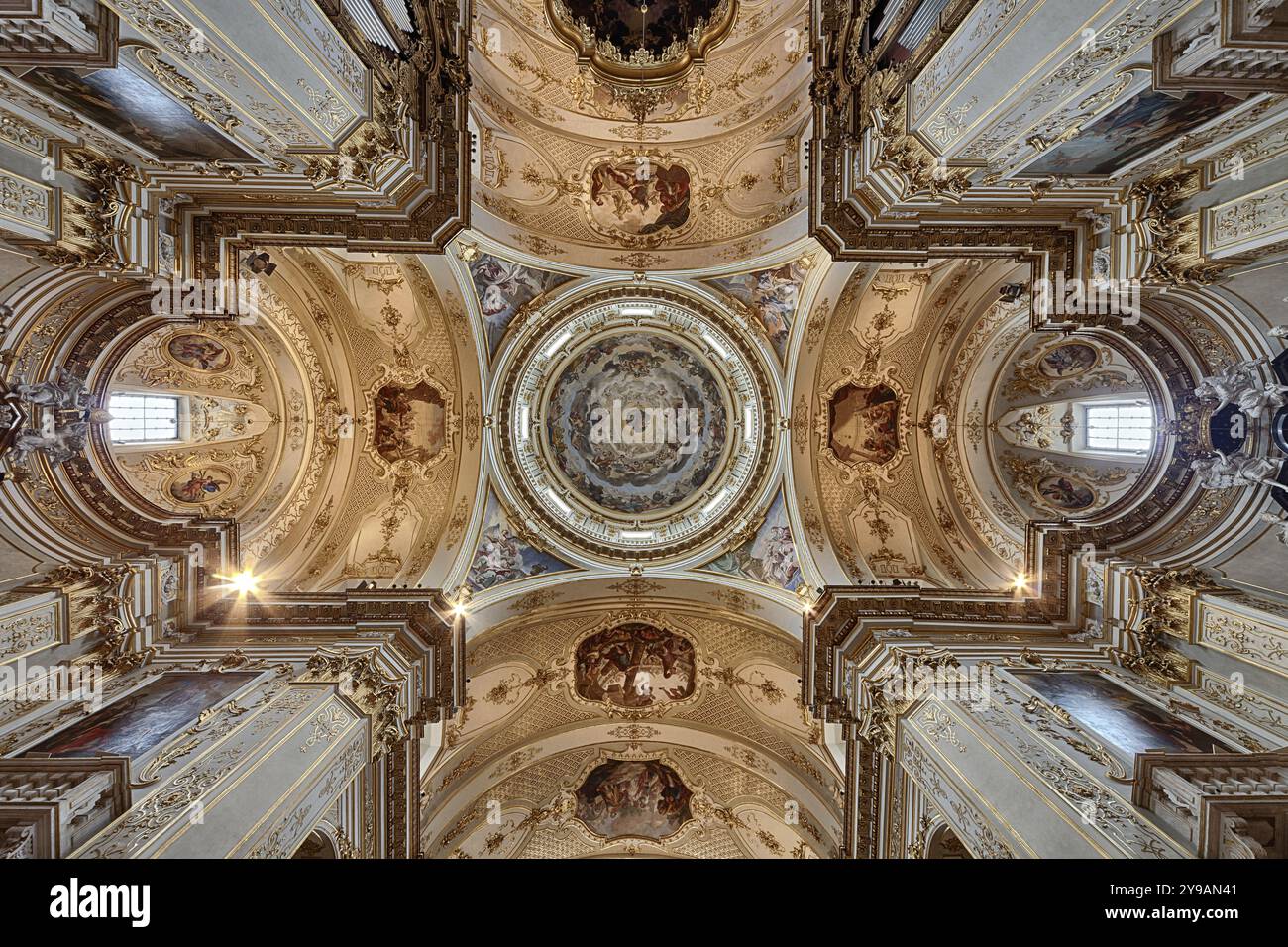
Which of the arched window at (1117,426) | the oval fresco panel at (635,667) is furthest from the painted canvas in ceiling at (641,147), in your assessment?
the oval fresco panel at (635,667)

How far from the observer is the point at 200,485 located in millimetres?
13695

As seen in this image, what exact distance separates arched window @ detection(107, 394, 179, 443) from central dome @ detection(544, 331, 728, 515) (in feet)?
31.2

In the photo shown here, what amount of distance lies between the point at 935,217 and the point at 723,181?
261 inches

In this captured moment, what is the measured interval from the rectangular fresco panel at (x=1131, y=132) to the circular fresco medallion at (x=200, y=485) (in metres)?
18.4

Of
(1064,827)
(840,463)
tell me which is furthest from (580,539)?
(1064,827)

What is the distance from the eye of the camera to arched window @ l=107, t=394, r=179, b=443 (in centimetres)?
1257

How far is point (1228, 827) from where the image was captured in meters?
5.51

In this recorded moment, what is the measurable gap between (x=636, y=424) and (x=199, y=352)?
11.6 m

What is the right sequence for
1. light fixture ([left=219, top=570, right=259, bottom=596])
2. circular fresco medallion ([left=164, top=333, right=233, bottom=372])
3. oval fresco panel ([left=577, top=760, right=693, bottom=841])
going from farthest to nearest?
oval fresco panel ([left=577, top=760, right=693, bottom=841])
circular fresco medallion ([left=164, top=333, right=233, bottom=372])
light fixture ([left=219, top=570, right=259, bottom=596])

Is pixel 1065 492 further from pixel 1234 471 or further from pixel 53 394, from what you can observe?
pixel 53 394

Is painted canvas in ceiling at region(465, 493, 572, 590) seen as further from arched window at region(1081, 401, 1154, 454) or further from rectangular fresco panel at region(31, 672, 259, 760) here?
arched window at region(1081, 401, 1154, 454)

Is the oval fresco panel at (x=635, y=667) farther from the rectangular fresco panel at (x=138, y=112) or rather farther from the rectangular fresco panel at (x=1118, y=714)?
the rectangular fresco panel at (x=138, y=112)

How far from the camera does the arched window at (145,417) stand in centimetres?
1257

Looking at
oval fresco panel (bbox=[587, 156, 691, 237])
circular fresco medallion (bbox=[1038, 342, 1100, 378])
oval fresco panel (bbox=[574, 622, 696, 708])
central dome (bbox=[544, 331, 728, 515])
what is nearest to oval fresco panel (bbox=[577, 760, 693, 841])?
oval fresco panel (bbox=[574, 622, 696, 708])
